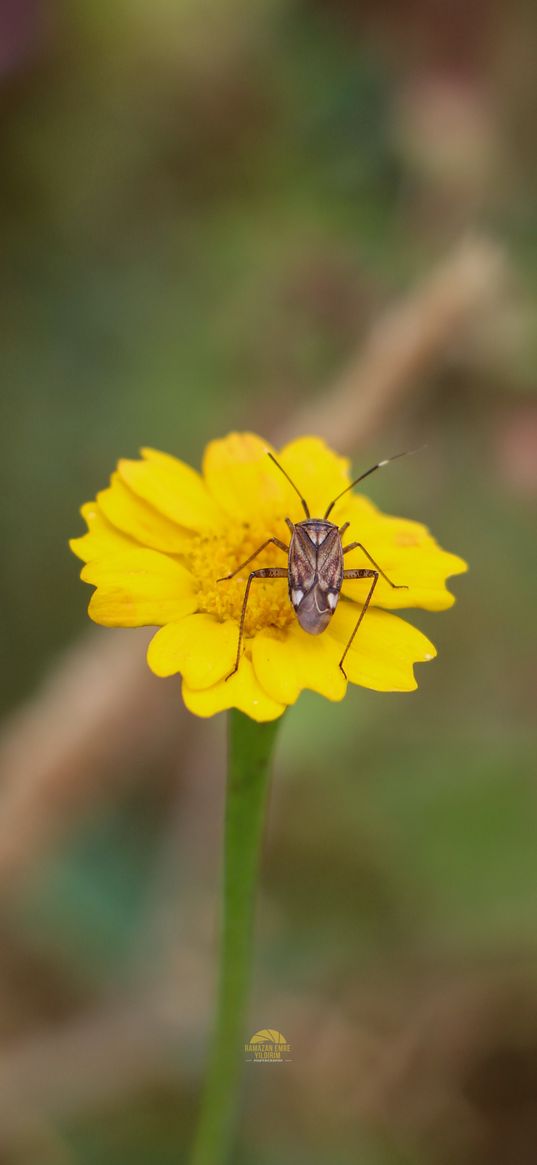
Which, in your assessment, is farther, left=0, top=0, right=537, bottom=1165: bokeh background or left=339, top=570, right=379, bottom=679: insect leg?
left=0, top=0, right=537, bottom=1165: bokeh background

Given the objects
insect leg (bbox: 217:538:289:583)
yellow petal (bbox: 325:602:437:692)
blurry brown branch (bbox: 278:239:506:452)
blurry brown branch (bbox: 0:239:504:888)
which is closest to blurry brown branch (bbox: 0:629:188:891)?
blurry brown branch (bbox: 0:239:504:888)

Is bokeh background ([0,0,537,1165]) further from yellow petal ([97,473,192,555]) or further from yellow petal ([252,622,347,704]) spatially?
yellow petal ([252,622,347,704])

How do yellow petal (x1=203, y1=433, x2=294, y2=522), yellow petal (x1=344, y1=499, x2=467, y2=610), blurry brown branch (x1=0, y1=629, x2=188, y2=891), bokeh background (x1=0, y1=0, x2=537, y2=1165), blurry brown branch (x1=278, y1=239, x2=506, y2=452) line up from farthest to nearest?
blurry brown branch (x1=278, y1=239, x2=506, y2=452), blurry brown branch (x1=0, y1=629, x2=188, y2=891), bokeh background (x1=0, y1=0, x2=537, y2=1165), yellow petal (x1=203, y1=433, x2=294, y2=522), yellow petal (x1=344, y1=499, x2=467, y2=610)

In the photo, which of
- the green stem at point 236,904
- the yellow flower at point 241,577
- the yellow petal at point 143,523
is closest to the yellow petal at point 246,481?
the yellow flower at point 241,577

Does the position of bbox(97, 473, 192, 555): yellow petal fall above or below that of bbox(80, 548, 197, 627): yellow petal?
above

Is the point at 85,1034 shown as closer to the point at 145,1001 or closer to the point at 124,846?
the point at 145,1001
